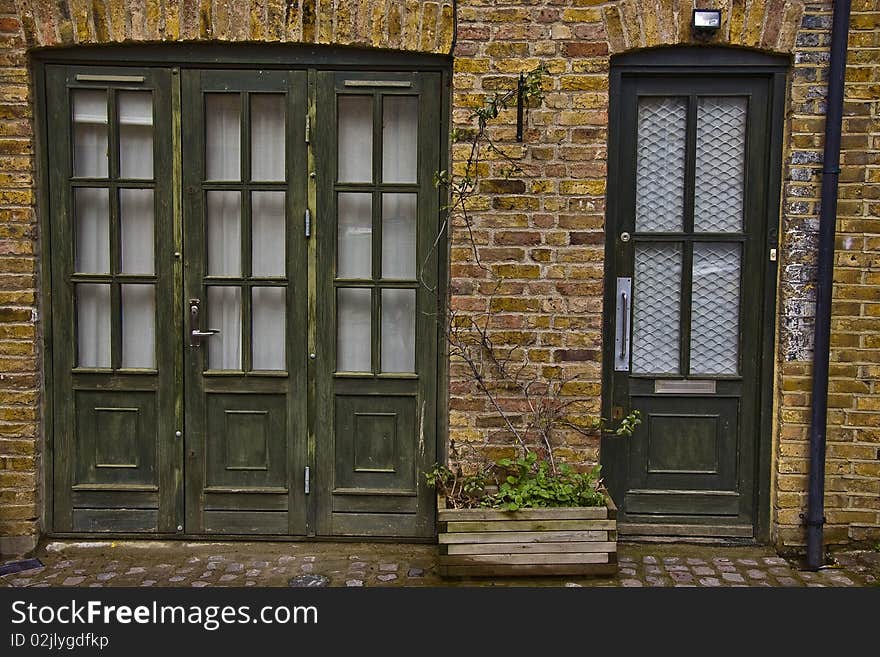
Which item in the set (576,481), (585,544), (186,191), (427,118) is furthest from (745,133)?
(186,191)

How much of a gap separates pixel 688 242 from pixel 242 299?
256 cm

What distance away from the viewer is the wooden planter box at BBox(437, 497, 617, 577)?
4.06m

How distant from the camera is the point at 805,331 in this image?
14.4 feet

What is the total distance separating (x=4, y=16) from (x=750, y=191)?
4.17m

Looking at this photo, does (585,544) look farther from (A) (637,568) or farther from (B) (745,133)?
(B) (745,133)

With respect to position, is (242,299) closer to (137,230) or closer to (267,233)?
(267,233)

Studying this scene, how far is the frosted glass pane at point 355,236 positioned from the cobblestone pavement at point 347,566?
5.25ft

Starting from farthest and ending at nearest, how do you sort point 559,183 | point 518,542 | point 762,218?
1. point 762,218
2. point 559,183
3. point 518,542

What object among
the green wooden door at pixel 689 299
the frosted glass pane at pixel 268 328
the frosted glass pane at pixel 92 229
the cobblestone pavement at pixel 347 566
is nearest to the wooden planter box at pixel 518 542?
the cobblestone pavement at pixel 347 566

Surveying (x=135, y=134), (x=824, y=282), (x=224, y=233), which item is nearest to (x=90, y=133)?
(x=135, y=134)

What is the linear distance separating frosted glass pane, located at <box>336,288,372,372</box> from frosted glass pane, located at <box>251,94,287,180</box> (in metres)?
0.79

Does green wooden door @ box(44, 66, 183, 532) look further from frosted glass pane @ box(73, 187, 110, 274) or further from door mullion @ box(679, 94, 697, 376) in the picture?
door mullion @ box(679, 94, 697, 376)

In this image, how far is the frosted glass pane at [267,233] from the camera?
4.56 meters

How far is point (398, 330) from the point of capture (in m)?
4.62
